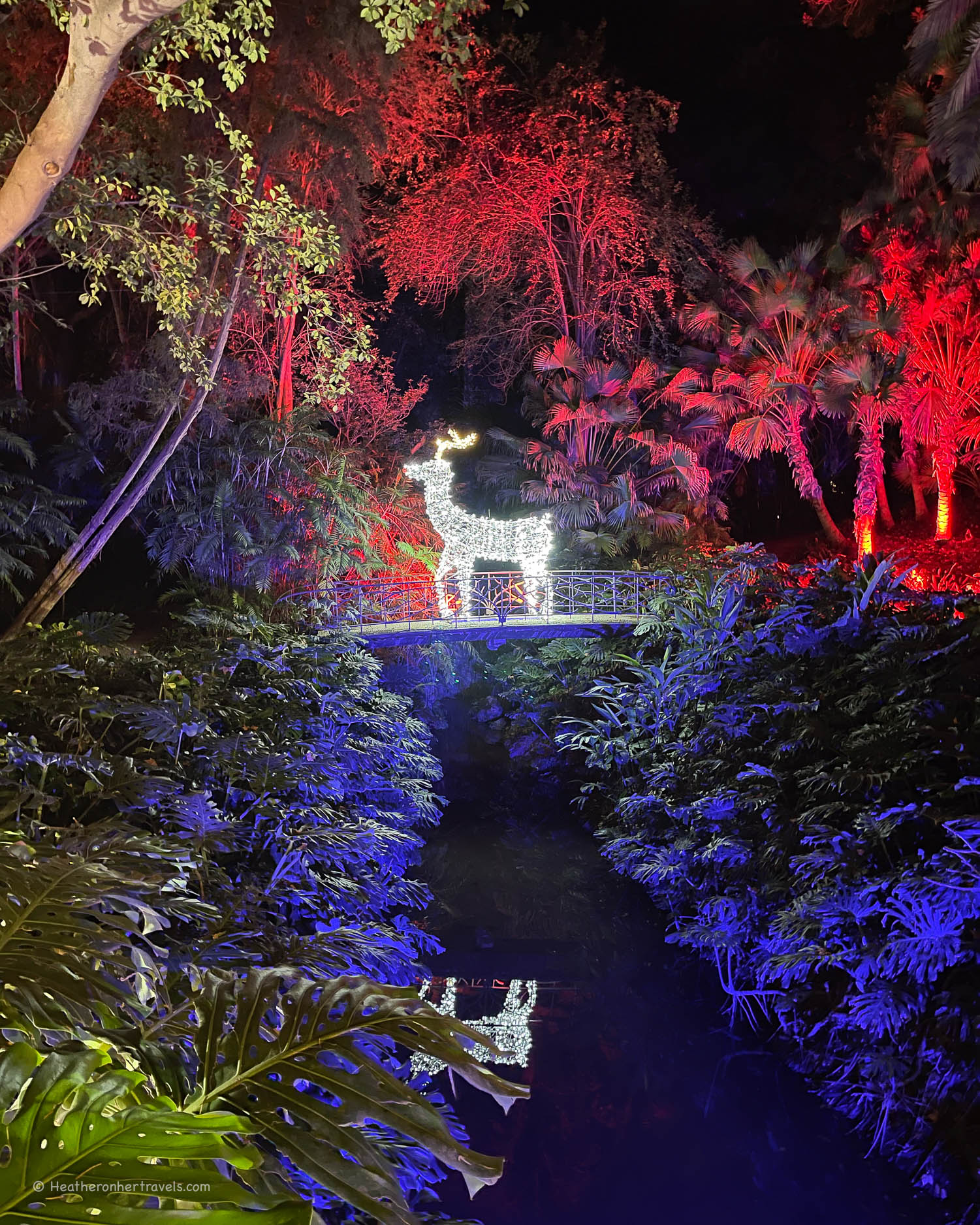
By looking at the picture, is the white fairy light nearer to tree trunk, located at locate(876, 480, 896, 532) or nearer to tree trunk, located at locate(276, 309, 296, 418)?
tree trunk, located at locate(276, 309, 296, 418)

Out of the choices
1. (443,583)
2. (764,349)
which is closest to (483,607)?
(443,583)

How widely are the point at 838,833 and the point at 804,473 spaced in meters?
11.0

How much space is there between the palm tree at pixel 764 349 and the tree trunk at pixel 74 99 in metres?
12.1

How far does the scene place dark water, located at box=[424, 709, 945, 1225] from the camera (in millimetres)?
5773

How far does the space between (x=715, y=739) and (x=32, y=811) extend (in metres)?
6.66

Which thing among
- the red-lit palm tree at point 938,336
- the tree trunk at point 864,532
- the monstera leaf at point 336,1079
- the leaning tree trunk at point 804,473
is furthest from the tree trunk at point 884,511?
the monstera leaf at point 336,1079

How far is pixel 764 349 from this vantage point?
15.3m

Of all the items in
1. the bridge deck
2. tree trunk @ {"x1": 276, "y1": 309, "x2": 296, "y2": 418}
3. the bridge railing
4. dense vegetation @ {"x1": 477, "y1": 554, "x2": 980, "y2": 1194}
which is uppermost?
tree trunk @ {"x1": 276, "y1": 309, "x2": 296, "y2": 418}

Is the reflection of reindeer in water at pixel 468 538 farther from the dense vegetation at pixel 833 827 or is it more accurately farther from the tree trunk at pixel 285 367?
the dense vegetation at pixel 833 827

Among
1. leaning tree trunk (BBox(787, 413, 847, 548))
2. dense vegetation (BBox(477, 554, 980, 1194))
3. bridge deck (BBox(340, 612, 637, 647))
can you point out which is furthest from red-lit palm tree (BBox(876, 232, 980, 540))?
bridge deck (BBox(340, 612, 637, 647))

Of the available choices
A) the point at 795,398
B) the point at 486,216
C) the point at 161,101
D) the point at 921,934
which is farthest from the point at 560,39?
the point at 921,934

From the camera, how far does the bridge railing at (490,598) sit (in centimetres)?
1271

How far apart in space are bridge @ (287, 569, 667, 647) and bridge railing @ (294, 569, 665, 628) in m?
0.02

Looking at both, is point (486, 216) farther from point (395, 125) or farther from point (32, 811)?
point (32, 811)
